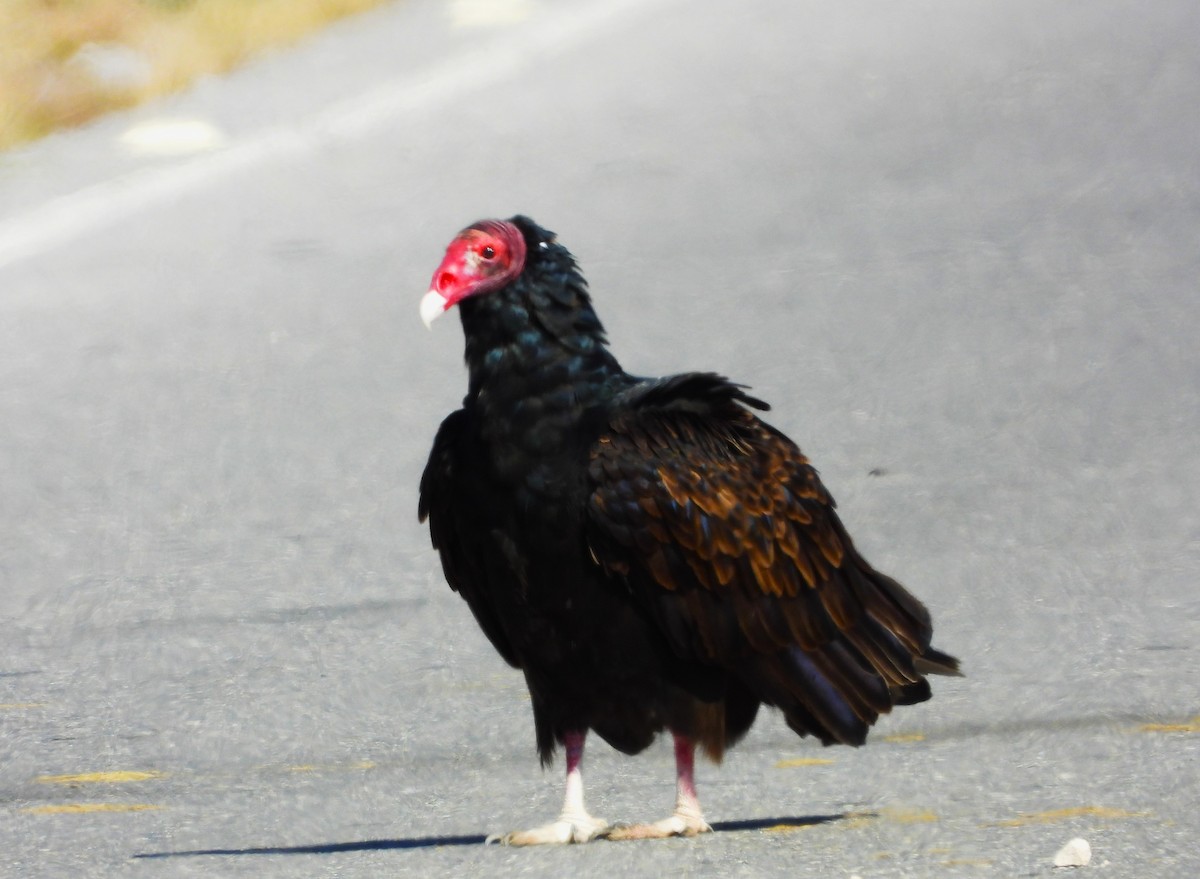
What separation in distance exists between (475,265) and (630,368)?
403 cm

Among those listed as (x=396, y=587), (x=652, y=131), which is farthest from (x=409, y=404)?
(x=652, y=131)

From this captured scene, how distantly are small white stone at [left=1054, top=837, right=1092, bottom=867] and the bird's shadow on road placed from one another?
0.61 metres

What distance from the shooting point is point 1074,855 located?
389cm

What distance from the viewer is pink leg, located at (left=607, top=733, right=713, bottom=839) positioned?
4.23m

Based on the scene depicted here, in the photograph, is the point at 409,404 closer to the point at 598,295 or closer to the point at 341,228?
the point at 598,295

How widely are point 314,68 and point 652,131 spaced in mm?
1886

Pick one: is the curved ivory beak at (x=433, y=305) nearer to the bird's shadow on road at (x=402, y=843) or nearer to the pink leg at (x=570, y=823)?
the pink leg at (x=570, y=823)

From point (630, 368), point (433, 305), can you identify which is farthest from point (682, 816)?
point (630, 368)

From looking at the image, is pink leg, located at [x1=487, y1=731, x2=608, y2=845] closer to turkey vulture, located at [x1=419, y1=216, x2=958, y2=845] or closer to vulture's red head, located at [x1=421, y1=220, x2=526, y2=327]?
turkey vulture, located at [x1=419, y1=216, x2=958, y2=845]

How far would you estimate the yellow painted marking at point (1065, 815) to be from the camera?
4.25 m

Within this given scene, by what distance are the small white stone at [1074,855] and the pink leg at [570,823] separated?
893 mm

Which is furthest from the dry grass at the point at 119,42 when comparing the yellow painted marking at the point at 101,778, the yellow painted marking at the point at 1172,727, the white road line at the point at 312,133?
the yellow painted marking at the point at 1172,727

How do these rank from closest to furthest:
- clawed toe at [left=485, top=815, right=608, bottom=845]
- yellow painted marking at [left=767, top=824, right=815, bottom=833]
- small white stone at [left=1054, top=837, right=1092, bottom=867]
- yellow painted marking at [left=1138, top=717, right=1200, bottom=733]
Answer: small white stone at [left=1054, top=837, right=1092, bottom=867] → clawed toe at [left=485, top=815, right=608, bottom=845] → yellow painted marking at [left=767, top=824, right=815, bottom=833] → yellow painted marking at [left=1138, top=717, right=1200, bottom=733]

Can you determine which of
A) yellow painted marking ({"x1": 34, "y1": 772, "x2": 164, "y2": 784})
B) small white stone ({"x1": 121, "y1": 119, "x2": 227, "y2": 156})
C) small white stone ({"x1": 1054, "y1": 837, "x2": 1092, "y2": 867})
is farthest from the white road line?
small white stone ({"x1": 1054, "y1": 837, "x2": 1092, "y2": 867})
